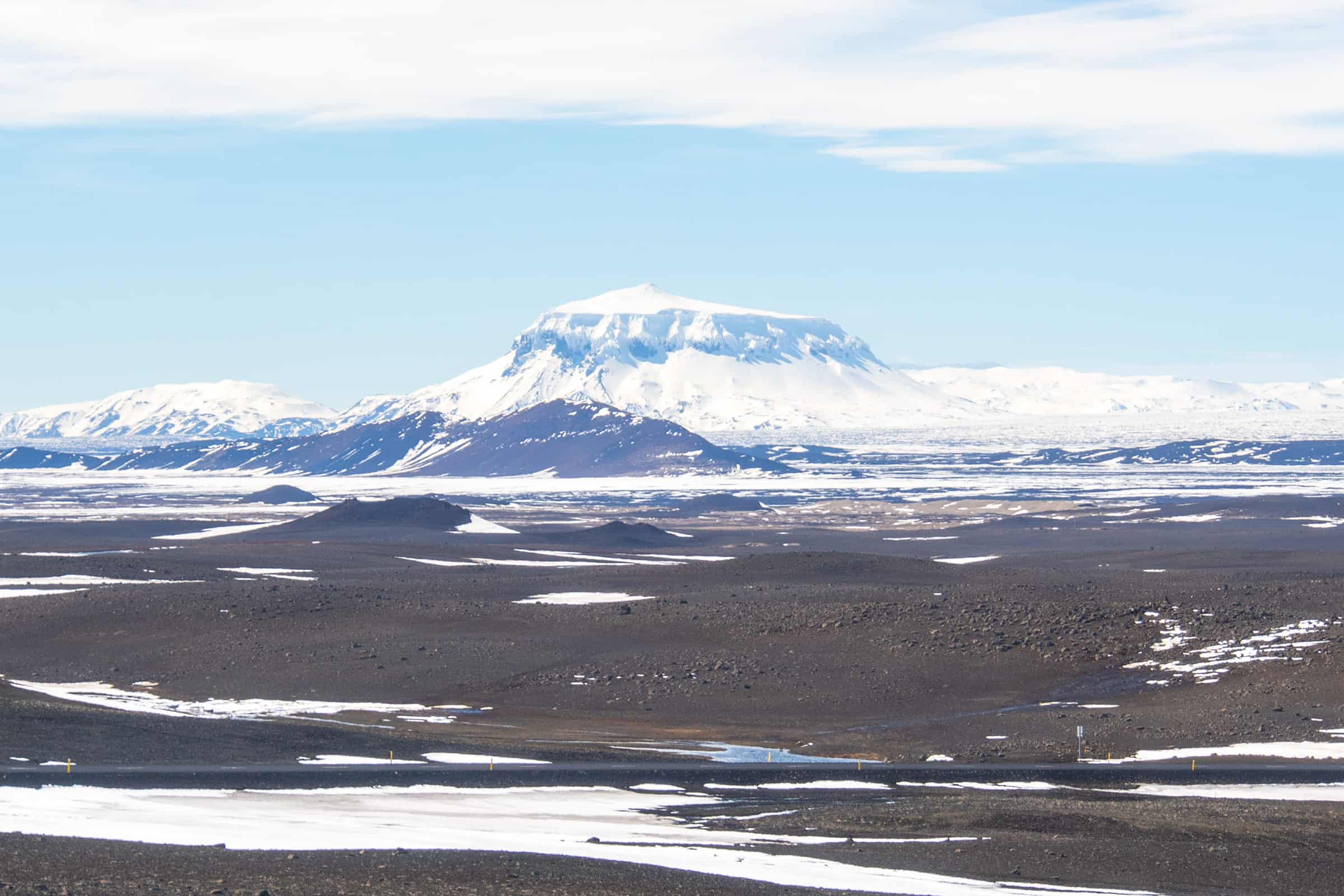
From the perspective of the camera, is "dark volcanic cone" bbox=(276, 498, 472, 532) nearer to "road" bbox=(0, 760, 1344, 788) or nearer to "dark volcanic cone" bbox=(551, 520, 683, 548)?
"dark volcanic cone" bbox=(551, 520, 683, 548)

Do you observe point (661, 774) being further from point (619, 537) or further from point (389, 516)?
point (389, 516)

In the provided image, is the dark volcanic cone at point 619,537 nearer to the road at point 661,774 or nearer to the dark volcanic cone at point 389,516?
the dark volcanic cone at point 389,516

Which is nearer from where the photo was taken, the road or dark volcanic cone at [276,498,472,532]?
the road

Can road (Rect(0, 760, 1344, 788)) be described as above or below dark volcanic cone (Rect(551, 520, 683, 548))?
above

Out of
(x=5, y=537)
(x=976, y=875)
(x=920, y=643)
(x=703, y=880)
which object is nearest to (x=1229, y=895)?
(x=976, y=875)

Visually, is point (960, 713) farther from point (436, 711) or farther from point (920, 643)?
point (436, 711)

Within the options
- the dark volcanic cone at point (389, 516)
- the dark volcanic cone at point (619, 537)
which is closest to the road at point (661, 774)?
the dark volcanic cone at point (619, 537)

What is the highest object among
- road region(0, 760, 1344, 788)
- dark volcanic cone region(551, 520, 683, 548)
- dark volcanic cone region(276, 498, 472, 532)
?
road region(0, 760, 1344, 788)

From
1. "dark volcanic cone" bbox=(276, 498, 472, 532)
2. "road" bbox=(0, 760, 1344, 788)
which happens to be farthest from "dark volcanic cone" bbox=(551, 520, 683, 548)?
"road" bbox=(0, 760, 1344, 788)

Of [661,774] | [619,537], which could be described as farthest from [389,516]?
[661,774]
